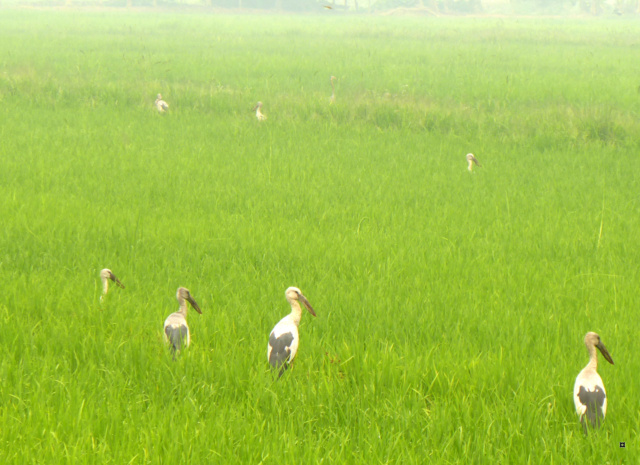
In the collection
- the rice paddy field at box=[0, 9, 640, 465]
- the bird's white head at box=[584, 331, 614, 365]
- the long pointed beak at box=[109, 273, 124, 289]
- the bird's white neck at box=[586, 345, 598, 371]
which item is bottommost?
the rice paddy field at box=[0, 9, 640, 465]

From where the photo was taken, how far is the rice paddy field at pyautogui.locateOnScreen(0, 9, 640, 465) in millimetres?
3445

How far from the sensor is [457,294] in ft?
17.5

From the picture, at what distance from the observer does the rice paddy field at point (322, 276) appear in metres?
3.45

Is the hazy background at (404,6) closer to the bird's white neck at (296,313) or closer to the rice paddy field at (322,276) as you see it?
the rice paddy field at (322,276)

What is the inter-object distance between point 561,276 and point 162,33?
3197 cm

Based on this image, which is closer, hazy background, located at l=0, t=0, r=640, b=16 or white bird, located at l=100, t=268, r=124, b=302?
white bird, located at l=100, t=268, r=124, b=302

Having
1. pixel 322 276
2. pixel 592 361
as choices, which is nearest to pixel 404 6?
pixel 322 276

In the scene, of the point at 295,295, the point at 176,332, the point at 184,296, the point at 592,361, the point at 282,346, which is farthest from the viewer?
the point at 184,296

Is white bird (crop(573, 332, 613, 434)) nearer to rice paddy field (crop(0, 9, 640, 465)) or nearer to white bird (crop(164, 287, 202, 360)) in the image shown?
rice paddy field (crop(0, 9, 640, 465))

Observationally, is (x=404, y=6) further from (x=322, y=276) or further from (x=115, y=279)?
(x=115, y=279)

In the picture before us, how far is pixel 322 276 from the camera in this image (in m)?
5.76

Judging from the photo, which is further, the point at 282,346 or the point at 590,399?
the point at 282,346

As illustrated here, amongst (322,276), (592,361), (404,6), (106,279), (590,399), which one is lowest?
(322,276)

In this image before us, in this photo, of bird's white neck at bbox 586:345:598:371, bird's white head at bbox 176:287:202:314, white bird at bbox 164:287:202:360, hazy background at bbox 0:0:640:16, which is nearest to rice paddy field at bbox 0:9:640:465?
white bird at bbox 164:287:202:360
